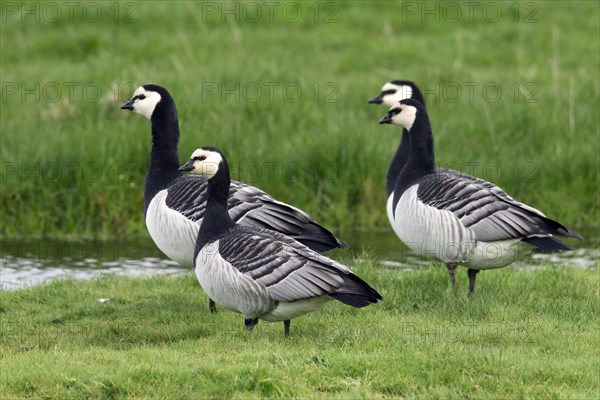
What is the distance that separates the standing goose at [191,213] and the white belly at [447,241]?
95 cm

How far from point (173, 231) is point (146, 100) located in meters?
1.92

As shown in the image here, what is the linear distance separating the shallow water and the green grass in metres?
1.08

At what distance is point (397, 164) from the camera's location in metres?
12.0

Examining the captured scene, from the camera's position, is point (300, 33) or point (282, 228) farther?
point (300, 33)

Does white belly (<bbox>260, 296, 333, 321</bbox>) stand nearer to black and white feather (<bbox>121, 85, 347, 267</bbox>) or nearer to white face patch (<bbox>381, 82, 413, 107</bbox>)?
black and white feather (<bbox>121, 85, 347, 267</bbox>)

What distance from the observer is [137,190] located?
558 inches

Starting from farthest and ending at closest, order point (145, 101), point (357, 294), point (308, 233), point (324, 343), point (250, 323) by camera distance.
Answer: point (145, 101) → point (308, 233) → point (250, 323) → point (324, 343) → point (357, 294)

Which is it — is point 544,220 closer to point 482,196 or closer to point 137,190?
point 482,196

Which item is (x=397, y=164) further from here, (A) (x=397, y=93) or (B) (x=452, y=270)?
(B) (x=452, y=270)

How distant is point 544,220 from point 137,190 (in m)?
6.40

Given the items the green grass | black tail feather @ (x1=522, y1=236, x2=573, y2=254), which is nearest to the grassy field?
the green grass

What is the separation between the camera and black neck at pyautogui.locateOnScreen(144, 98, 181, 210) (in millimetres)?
10859

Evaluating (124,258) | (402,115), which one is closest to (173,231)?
(402,115)

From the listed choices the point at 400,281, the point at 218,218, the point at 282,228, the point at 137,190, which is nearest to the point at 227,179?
the point at 218,218
